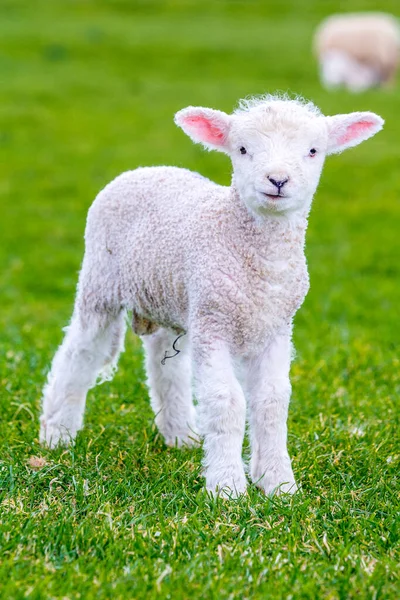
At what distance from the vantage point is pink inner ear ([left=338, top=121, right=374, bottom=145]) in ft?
14.6

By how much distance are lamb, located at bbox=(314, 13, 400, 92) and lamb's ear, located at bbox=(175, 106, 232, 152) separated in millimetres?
18012

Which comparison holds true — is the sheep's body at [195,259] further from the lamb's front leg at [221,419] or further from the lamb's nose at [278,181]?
the lamb's nose at [278,181]

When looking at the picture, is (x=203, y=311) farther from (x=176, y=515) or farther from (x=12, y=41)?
(x=12, y=41)

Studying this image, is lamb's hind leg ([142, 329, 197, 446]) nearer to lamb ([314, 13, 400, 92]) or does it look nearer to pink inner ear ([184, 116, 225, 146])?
pink inner ear ([184, 116, 225, 146])

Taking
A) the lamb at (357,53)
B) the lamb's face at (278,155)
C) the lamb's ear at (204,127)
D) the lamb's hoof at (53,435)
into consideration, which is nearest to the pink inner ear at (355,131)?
the lamb's face at (278,155)

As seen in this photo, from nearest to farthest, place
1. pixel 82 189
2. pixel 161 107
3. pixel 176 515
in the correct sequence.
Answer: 1. pixel 176 515
2. pixel 82 189
3. pixel 161 107

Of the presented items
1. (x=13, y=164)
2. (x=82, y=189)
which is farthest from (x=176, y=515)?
(x=13, y=164)

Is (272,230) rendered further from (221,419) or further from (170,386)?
(170,386)

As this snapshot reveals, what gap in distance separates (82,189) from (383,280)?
491 centimetres

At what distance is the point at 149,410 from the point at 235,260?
1674 mm

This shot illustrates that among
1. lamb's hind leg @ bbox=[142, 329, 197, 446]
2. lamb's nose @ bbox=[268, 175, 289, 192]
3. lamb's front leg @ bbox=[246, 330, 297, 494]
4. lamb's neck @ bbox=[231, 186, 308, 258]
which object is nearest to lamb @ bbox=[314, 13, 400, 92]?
lamb's hind leg @ bbox=[142, 329, 197, 446]

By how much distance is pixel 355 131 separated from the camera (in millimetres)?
4484

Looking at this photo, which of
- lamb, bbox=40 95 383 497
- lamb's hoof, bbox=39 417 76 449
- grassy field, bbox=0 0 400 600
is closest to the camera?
grassy field, bbox=0 0 400 600

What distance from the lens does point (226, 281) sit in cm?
422
